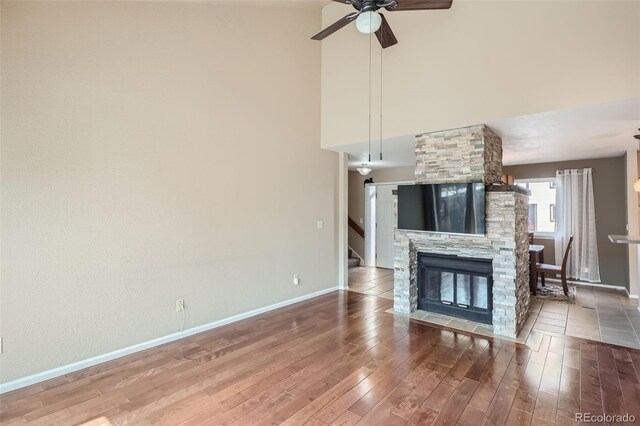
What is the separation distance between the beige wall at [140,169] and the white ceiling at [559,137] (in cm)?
186

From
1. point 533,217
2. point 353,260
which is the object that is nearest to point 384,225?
point 353,260

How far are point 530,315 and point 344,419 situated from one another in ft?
11.6

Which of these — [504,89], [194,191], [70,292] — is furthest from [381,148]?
[70,292]

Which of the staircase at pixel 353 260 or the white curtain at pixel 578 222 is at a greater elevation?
Answer: the white curtain at pixel 578 222

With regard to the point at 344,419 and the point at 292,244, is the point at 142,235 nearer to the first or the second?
the point at 292,244

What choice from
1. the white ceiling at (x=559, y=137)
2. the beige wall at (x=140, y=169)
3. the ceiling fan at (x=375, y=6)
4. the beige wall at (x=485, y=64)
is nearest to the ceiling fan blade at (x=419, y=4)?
the ceiling fan at (x=375, y=6)

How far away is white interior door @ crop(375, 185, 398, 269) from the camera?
7.78 meters

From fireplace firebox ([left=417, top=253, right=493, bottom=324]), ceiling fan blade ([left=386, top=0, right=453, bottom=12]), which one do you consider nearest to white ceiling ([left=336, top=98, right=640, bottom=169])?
ceiling fan blade ([left=386, top=0, right=453, bottom=12])

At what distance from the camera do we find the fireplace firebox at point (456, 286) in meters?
4.03

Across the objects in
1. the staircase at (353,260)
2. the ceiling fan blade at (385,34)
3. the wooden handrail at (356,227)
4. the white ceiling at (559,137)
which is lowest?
the staircase at (353,260)

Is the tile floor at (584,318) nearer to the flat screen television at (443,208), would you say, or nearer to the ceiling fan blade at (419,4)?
the flat screen television at (443,208)

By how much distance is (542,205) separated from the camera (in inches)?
266

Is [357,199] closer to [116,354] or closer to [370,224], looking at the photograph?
[370,224]

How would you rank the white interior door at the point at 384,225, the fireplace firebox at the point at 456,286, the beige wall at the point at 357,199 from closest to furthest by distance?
the fireplace firebox at the point at 456,286 < the white interior door at the point at 384,225 < the beige wall at the point at 357,199
